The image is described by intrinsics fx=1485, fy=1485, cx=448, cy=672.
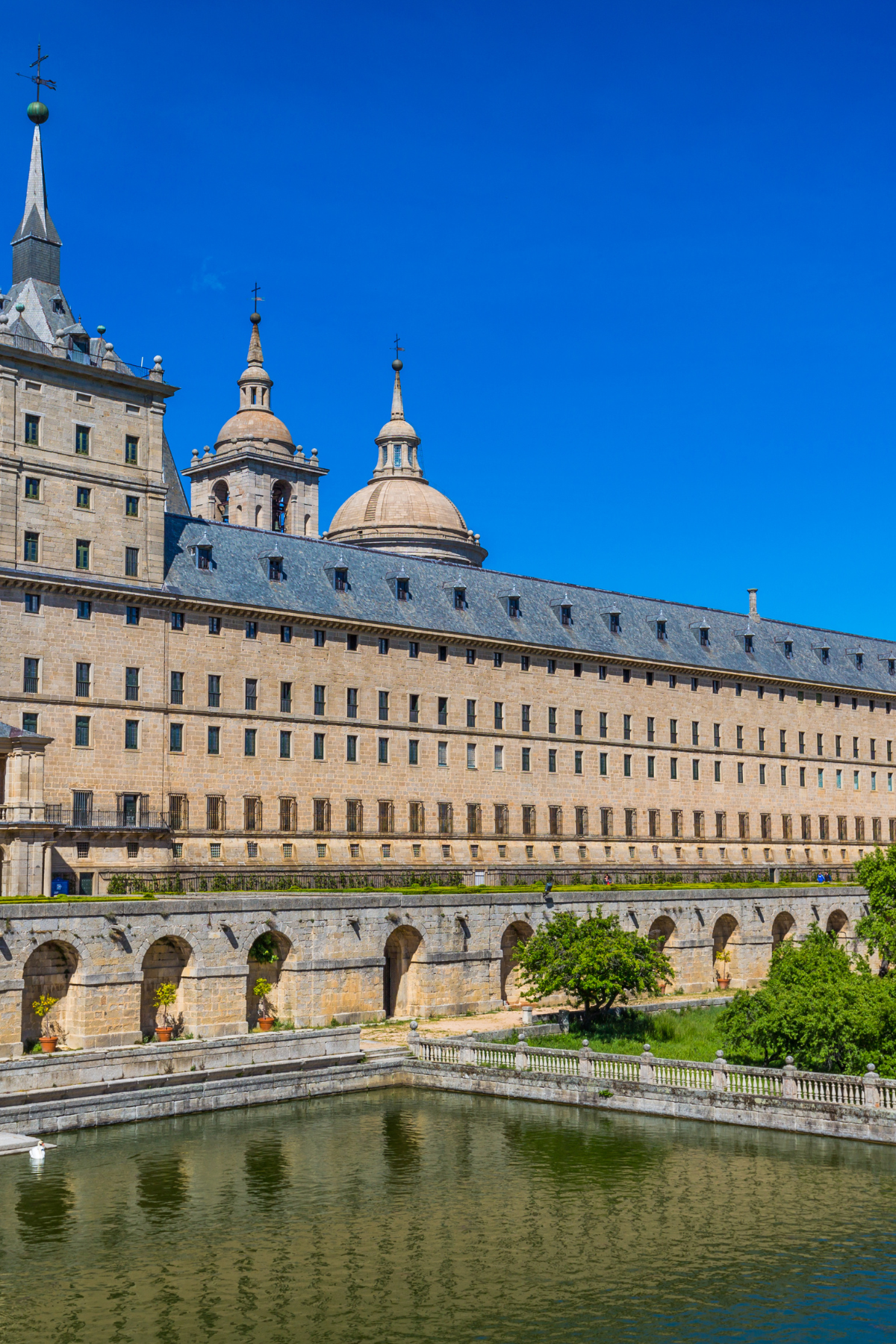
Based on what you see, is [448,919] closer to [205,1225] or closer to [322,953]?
[322,953]

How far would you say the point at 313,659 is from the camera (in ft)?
257

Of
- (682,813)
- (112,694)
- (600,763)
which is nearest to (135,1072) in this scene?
(112,694)

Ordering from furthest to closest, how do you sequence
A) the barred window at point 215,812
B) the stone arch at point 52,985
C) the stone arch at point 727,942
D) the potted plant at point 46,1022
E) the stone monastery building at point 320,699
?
the stone arch at point 727,942
the barred window at point 215,812
the stone monastery building at point 320,699
the stone arch at point 52,985
the potted plant at point 46,1022

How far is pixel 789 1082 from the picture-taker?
45500 mm

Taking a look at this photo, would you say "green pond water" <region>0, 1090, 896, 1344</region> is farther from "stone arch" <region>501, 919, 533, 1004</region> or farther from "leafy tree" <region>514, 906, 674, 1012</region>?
"stone arch" <region>501, 919, 533, 1004</region>

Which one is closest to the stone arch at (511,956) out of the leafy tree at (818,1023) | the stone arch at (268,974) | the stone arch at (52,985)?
the stone arch at (268,974)

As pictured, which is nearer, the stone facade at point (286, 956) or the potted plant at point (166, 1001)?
the stone facade at point (286, 956)

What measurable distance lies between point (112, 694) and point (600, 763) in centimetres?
3423

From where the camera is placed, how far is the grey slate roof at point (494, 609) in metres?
76.5

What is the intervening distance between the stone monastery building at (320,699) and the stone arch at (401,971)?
7.70 m

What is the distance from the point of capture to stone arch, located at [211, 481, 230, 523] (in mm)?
115062

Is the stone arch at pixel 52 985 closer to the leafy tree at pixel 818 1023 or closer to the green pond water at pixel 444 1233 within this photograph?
the green pond water at pixel 444 1233

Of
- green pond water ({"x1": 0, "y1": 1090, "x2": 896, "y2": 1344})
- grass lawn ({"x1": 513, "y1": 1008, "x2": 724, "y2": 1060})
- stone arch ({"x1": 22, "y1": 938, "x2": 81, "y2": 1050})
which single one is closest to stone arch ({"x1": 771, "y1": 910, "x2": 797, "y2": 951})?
grass lawn ({"x1": 513, "y1": 1008, "x2": 724, "y2": 1060})

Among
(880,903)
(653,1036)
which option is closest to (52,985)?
(653,1036)
